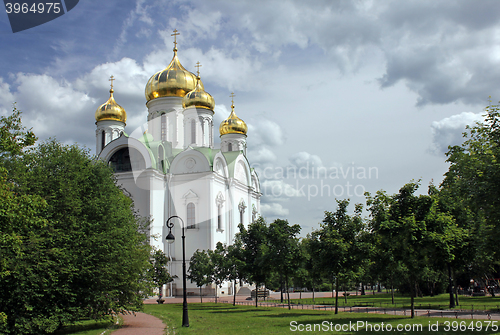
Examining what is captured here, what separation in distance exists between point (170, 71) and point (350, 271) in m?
31.7

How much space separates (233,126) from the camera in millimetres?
50969

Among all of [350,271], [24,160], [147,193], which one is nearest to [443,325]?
[350,271]

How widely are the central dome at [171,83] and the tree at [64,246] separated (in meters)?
25.8

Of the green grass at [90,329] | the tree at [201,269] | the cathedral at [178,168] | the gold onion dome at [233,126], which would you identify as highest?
the gold onion dome at [233,126]

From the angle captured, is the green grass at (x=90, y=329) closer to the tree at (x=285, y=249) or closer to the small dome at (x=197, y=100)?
the tree at (x=285, y=249)

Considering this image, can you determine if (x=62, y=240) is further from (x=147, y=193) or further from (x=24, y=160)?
(x=147, y=193)

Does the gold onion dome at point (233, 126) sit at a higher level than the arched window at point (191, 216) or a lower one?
higher

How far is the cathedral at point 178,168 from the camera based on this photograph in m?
37.8

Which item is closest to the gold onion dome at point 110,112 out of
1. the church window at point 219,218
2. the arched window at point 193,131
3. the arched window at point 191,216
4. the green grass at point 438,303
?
the arched window at point 193,131

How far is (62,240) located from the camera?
51.0 ft

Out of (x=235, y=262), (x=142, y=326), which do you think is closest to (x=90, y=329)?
(x=142, y=326)

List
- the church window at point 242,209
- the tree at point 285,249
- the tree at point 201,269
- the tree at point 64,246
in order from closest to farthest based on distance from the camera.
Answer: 1. the tree at point 64,246
2. the tree at point 285,249
3. the tree at point 201,269
4. the church window at point 242,209

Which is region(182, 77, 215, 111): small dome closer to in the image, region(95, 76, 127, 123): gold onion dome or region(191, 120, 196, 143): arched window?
region(191, 120, 196, 143): arched window

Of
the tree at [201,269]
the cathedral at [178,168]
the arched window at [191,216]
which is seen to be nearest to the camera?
the tree at [201,269]
